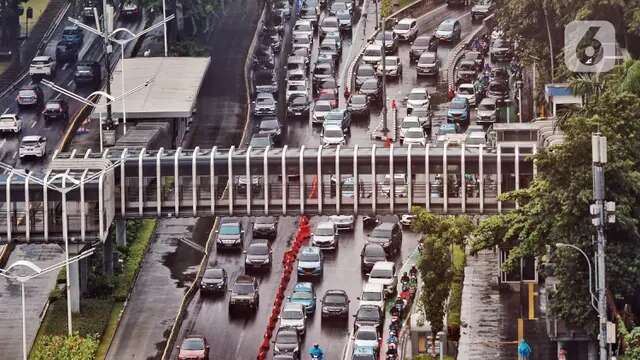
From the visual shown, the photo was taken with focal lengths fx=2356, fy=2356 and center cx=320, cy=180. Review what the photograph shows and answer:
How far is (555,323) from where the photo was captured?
118125 millimetres

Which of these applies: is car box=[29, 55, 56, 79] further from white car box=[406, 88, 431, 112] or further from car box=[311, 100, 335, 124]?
white car box=[406, 88, 431, 112]

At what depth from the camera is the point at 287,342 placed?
12462 centimetres

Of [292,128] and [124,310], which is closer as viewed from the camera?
[124,310]

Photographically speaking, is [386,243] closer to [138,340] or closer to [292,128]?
[138,340]

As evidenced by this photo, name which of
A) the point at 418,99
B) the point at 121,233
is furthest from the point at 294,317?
the point at 418,99

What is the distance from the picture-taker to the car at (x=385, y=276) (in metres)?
133

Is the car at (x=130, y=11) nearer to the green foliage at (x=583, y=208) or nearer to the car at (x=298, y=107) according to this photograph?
the car at (x=298, y=107)

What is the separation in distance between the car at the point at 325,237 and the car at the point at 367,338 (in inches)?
628

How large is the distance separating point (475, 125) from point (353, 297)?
32.9 meters

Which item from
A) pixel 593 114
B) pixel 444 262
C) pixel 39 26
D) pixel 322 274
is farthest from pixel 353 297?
pixel 39 26

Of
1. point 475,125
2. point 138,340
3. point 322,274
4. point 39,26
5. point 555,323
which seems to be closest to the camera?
point 555,323

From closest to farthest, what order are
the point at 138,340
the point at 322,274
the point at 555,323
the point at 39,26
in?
the point at 555,323, the point at 138,340, the point at 322,274, the point at 39,26

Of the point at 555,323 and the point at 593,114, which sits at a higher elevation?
the point at 593,114

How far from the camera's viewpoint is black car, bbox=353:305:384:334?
127062 millimetres
